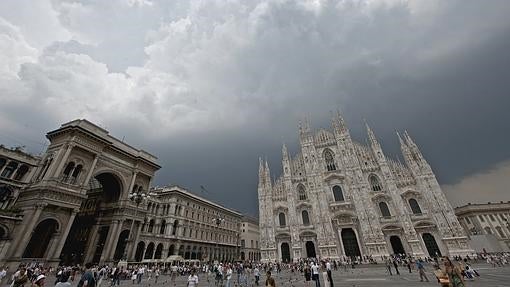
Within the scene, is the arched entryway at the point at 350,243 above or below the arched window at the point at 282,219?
below

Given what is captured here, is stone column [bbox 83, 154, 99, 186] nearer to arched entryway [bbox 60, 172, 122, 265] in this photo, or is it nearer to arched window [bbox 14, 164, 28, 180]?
arched entryway [bbox 60, 172, 122, 265]

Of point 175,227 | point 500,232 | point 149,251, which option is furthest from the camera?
point 500,232

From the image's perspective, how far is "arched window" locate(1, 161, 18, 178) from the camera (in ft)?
82.4

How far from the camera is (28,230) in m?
20.4

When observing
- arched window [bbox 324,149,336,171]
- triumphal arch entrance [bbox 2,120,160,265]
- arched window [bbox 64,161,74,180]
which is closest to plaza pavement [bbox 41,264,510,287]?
triumphal arch entrance [bbox 2,120,160,265]

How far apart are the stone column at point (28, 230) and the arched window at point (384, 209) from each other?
1692 inches

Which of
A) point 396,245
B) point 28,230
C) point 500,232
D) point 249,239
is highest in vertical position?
point 249,239

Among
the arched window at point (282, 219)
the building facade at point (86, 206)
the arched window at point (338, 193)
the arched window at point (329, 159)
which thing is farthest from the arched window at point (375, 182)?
the building facade at point (86, 206)

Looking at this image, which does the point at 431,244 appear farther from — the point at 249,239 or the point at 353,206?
the point at 249,239

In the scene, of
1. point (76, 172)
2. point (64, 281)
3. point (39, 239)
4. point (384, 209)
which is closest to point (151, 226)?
point (39, 239)

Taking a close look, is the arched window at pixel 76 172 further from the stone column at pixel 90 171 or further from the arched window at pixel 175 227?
the arched window at pixel 175 227

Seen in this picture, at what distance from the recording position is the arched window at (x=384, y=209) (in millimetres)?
34831

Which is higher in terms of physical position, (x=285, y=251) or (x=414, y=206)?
Answer: (x=414, y=206)

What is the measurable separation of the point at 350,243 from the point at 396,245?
20.8ft
